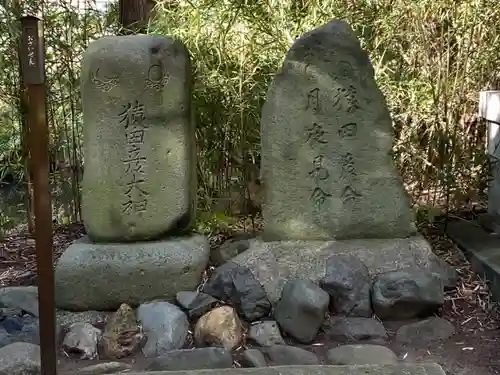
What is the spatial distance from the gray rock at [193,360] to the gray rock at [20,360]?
1.50 feet

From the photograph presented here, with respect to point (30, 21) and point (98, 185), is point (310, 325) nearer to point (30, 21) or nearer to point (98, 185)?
point (98, 185)

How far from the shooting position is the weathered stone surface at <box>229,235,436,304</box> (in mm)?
3170

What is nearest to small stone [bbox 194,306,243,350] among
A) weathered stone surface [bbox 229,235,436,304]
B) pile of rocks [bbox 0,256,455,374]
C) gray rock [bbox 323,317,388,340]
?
pile of rocks [bbox 0,256,455,374]

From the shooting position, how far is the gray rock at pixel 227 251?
3441 mm

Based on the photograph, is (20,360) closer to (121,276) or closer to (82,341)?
(82,341)

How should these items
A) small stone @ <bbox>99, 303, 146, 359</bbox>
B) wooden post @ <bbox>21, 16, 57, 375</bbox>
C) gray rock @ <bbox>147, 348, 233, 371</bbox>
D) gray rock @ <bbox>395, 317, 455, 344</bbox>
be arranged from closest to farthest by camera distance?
wooden post @ <bbox>21, 16, 57, 375</bbox> → gray rock @ <bbox>147, 348, 233, 371</bbox> → small stone @ <bbox>99, 303, 146, 359</bbox> → gray rock @ <bbox>395, 317, 455, 344</bbox>

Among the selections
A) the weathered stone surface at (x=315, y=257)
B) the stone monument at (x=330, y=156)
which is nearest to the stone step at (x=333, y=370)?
the weathered stone surface at (x=315, y=257)

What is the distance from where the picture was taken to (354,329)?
296 cm

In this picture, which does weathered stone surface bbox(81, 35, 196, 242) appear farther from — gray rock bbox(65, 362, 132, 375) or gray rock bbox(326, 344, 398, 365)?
gray rock bbox(326, 344, 398, 365)

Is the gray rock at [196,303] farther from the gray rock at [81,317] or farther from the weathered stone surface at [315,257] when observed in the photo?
the gray rock at [81,317]

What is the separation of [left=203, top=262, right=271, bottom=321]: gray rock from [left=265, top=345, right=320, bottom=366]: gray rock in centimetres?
27

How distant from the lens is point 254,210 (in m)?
4.48

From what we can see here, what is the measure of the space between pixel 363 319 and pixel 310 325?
0.27m

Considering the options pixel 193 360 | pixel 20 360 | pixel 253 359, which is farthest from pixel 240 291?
pixel 20 360
